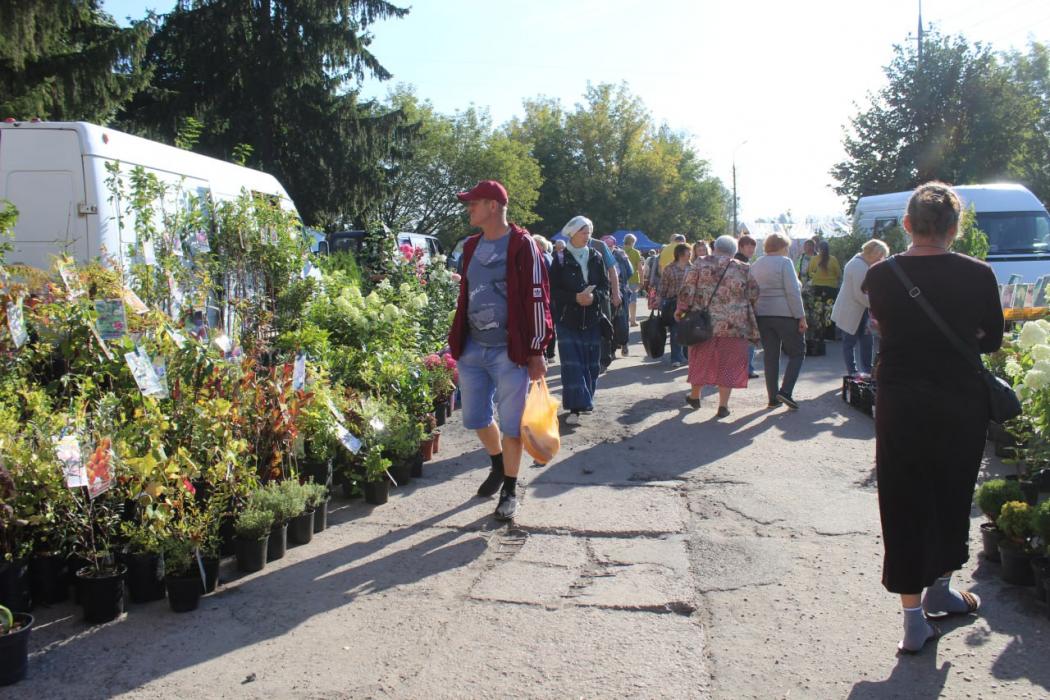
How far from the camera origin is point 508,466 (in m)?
5.28

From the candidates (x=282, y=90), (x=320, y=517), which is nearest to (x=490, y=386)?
(x=320, y=517)

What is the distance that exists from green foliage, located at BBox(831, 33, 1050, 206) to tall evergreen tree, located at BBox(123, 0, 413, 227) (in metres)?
15.4

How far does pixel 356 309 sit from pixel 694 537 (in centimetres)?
345

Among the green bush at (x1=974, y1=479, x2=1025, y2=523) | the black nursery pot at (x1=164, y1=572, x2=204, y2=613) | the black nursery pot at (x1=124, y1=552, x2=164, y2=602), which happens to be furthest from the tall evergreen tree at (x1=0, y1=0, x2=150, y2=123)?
the green bush at (x1=974, y1=479, x2=1025, y2=523)

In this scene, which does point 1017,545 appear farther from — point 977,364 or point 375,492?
point 375,492

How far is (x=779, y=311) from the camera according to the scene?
869 cm

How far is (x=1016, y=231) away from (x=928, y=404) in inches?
507

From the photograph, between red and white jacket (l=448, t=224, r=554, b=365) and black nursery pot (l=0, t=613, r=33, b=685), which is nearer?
black nursery pot (l=0, t=613, r=33, b=685)

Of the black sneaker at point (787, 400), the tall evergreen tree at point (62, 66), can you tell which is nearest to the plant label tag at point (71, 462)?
the black sneaker at point (787, 400)

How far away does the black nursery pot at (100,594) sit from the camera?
3822 millimetres

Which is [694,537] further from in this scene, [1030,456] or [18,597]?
[18,597]

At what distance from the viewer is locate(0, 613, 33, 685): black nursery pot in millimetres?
3273

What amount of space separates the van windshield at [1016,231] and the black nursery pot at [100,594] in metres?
14.2

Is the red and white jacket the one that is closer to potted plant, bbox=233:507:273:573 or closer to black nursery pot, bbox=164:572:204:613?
potted plant, bbox=233:507:273:573
